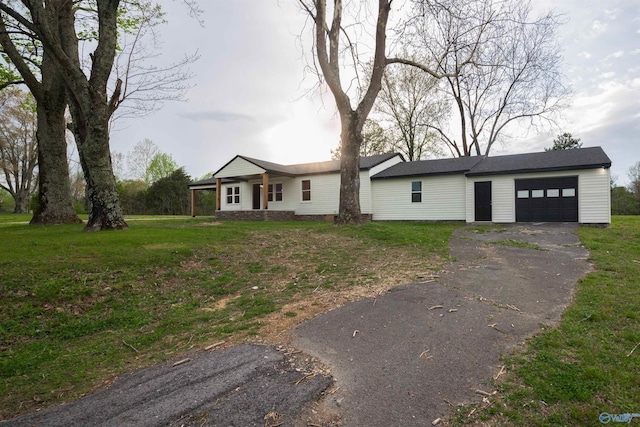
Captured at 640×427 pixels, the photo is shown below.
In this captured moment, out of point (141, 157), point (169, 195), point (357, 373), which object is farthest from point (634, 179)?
point (141, 157)

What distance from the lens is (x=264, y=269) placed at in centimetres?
664

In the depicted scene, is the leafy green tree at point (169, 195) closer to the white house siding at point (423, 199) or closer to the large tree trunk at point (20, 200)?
the large tree trunk at point (20, 200)

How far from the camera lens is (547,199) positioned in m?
14.5

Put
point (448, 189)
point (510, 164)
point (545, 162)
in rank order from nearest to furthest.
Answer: point (545, 162), point (510, 164), point (448, 189)

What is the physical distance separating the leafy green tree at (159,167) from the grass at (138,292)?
1555 inches

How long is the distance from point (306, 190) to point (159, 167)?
107 feet

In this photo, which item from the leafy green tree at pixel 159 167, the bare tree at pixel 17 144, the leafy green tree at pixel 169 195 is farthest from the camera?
the leafy green tree at pixel 159 167

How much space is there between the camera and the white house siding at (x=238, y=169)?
63.4 ft

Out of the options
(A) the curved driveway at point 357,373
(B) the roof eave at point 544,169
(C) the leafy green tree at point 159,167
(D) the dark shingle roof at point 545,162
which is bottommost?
(A) the curved driveway at point 357,373

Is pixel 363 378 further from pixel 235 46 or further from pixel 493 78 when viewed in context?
pixel 493 78

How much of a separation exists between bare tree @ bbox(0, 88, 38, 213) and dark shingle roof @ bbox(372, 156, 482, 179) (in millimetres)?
31901

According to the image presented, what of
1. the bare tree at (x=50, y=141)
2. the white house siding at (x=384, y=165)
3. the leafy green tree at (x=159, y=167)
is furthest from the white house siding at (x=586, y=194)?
the leafy green tree at (x=159, y=167)

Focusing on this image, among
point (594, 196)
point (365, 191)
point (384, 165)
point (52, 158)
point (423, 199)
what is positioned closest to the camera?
point (52, 158)

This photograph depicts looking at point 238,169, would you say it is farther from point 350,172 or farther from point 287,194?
point 350,172
